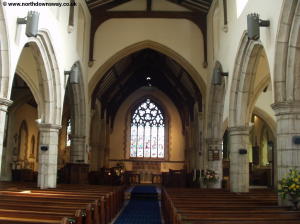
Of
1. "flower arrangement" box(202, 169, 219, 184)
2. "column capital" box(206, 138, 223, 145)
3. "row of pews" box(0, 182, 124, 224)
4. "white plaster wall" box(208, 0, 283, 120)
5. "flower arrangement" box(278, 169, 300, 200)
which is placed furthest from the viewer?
"column capital" box(206, 138, 223, 145)

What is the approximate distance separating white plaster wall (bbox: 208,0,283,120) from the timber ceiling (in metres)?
3.49

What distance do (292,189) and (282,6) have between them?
3397 millimetres

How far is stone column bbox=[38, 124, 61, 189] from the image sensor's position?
11.3m

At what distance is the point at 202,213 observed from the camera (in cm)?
568

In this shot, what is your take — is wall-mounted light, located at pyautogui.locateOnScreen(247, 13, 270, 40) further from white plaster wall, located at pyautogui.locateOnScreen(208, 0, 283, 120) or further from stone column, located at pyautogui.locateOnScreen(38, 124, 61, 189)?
stone column, located at pyautogui.locateOnScreen(38, 124, 61, 189)

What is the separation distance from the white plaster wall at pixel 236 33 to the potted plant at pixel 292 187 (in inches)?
87.2

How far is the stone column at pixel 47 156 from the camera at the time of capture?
1126 cm

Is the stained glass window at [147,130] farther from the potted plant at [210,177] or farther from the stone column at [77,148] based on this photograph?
the potted plant at [210,177]

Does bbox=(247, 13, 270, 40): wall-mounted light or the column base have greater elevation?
bbox=(247, 13, 270, 40): wall-mounted light

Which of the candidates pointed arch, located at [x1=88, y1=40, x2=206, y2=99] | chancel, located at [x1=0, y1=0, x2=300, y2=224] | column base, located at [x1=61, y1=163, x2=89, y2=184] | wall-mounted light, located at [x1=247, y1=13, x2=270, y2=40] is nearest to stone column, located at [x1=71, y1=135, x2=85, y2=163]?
chancel, located at [x1=0, y1=0, x2=300, y2=224]

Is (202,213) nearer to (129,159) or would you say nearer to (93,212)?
(93,212)

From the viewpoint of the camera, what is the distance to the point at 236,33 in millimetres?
11148

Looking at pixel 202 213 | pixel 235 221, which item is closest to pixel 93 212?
pixel 202 213

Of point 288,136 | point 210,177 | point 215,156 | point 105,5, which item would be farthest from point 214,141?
point 288,136
